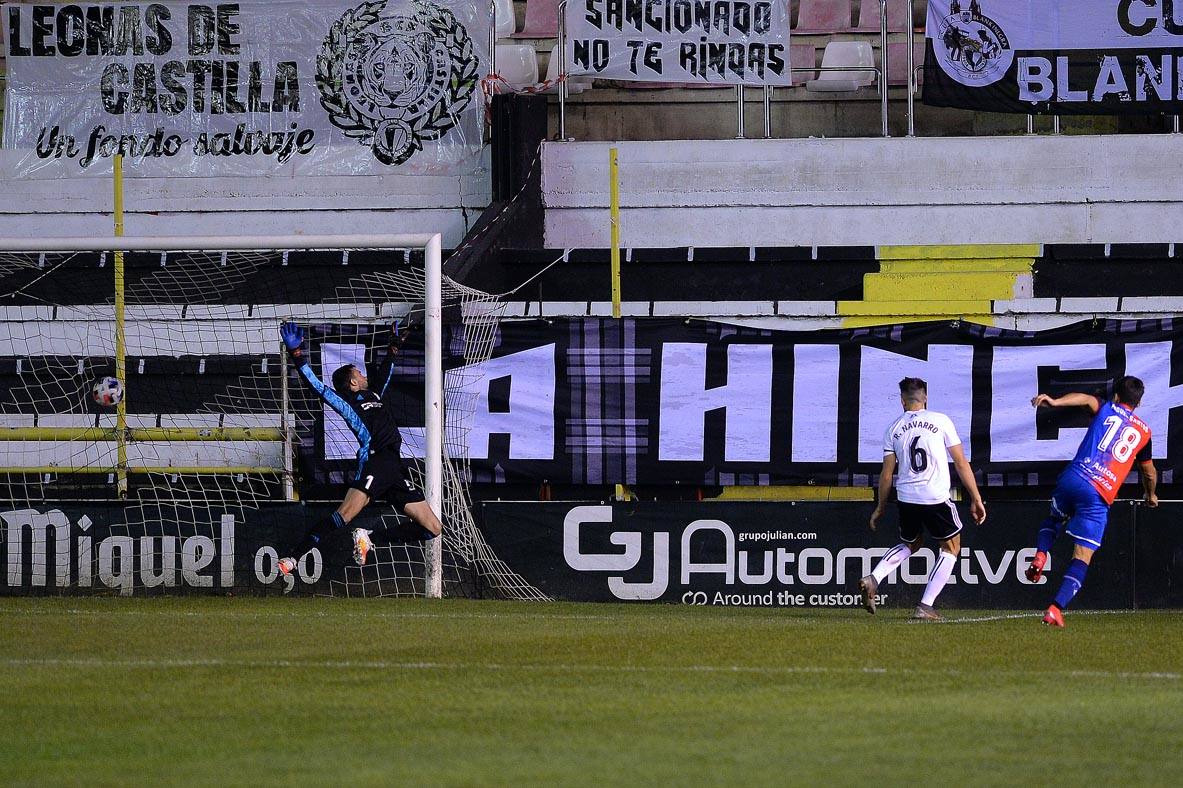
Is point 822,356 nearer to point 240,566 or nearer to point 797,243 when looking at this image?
point 797,243

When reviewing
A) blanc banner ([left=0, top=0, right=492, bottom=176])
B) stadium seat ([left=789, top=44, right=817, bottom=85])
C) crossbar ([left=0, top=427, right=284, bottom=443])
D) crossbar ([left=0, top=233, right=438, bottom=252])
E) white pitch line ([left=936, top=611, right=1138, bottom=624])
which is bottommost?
white pitch line ([left=936, top=611, right=1138, bottom=624])

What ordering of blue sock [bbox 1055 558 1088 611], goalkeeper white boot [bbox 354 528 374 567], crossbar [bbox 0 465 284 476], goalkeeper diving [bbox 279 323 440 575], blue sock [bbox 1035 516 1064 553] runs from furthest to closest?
crossbar [bbox 0 465 284 476], goalkeeper diving [bbox 279 323 440 575], goalkeeper white boot [bbox 354 528 374 567], blue sock [bbox 1035 516 1064 553], blue sock [bbox 1055 558 1088 611]

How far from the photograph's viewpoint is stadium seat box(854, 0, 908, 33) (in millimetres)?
18422

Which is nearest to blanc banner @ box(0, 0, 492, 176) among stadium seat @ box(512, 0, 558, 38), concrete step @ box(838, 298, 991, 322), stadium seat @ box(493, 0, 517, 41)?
stadium seat @ box(493, 0, 517, 41)

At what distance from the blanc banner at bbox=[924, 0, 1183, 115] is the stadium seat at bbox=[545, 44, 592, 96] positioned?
3.59m

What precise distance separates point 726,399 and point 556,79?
4.63m

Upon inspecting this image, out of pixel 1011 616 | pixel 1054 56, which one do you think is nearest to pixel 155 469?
pixel 1011 616

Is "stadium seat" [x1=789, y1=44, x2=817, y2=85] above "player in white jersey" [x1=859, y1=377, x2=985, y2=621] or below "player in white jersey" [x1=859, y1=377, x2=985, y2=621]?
above

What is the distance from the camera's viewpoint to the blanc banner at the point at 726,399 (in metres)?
13.1

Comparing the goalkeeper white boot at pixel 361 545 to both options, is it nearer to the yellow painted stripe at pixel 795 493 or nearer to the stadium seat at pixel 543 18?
the yellow painted stripe at pixel 795 493

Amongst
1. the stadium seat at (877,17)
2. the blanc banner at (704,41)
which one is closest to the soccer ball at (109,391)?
the blanc banner at (704,41)

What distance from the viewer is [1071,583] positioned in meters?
10.6

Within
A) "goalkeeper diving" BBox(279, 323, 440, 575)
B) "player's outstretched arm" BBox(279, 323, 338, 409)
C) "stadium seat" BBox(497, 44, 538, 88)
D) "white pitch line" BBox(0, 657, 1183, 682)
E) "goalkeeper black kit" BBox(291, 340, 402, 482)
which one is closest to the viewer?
"white pitch line" BBox(0, 657, 1183, 682)

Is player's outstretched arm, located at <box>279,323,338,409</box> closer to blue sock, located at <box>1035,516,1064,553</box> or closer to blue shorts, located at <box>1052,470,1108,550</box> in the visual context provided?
blue sock, located at <box>1035,516,1064,553</box>
